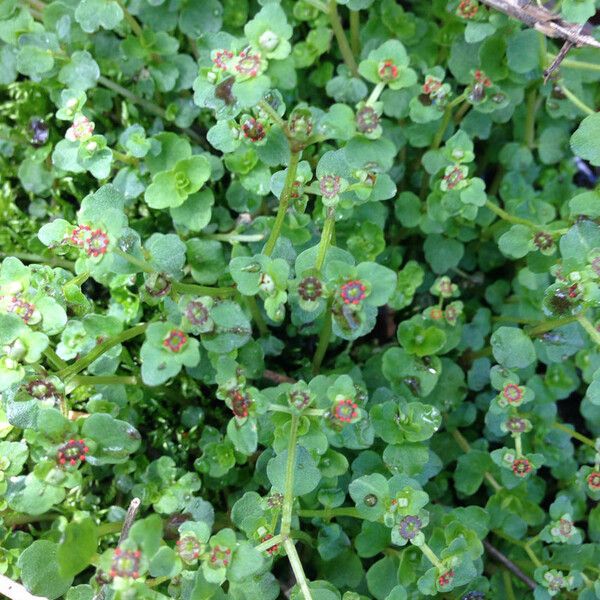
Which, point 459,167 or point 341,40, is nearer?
point 459,167

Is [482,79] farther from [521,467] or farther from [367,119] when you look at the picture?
[521,467]

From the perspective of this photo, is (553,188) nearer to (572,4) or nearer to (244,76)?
(572,4)

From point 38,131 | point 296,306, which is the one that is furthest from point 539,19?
point 38,131

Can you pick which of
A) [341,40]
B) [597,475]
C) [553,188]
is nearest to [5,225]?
[341,40]

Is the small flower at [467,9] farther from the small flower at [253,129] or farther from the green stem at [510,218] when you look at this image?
the small flower at [253,129]

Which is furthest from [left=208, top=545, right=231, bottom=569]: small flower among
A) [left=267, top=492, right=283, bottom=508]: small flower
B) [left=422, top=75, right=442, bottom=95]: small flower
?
[left=422, top=75, right=442, bottom=95]: small flower

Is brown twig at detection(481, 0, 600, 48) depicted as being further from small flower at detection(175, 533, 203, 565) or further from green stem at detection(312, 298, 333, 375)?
small flower at detection(175, 533, 203, 565)
